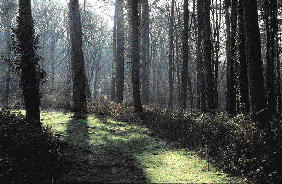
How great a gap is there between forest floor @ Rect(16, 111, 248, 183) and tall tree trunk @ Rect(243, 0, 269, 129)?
2.88 meters

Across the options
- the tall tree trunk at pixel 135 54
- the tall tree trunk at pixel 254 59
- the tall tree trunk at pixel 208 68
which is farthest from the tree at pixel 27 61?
the tall tree trunk at pixel 208 68

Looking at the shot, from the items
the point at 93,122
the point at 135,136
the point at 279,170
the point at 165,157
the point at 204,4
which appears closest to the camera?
the point at 279,170

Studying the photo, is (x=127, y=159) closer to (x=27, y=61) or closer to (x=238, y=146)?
(x=238, y=146)

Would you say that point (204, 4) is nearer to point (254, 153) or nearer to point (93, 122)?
point (93, 122)

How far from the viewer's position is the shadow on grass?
5.06 meters

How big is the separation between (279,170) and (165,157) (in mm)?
3298

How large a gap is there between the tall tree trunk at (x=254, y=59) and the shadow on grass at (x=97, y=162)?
4.61 metres

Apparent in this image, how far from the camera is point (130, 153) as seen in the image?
7.46 metres

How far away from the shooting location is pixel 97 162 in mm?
6234

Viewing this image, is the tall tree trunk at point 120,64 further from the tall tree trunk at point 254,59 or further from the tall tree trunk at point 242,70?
the tall tree trunk at point 254,59

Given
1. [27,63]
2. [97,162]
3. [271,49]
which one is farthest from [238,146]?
[271,49]

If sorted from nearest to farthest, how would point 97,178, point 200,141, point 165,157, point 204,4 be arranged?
point 97,178 → point 165,157 → point 200,141 → point 204,4

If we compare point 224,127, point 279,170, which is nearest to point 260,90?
point 224,127

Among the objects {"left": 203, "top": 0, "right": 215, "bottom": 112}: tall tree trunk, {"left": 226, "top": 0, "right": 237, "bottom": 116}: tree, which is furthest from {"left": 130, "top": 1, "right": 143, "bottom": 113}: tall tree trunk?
{"left": 226, "top": 0, "right": 237, "bottom": 116}: tree
